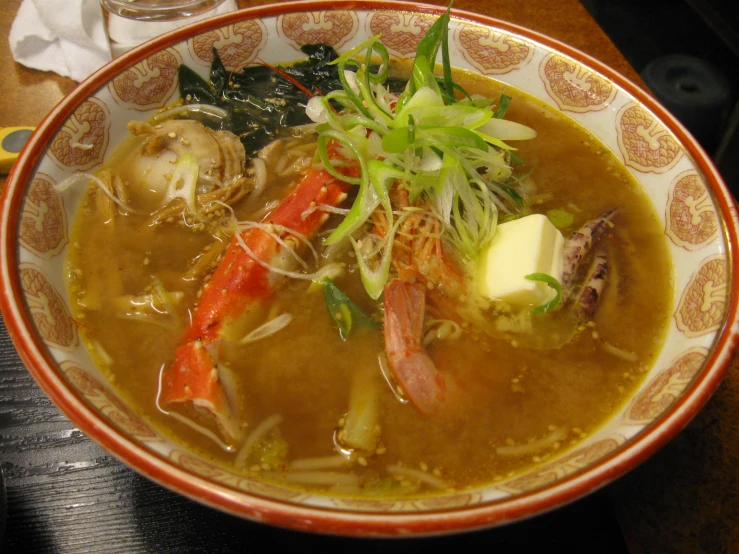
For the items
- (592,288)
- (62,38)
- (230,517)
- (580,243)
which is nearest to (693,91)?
(580,243)

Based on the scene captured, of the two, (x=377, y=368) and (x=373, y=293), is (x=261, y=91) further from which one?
(x=377, y=368)

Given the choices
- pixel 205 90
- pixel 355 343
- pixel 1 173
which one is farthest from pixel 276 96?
pixel 355 343

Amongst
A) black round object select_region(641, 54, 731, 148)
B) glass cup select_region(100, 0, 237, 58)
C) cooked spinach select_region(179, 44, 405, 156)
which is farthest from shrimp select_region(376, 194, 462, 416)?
black round object select_region(641, 54, 731, 148)

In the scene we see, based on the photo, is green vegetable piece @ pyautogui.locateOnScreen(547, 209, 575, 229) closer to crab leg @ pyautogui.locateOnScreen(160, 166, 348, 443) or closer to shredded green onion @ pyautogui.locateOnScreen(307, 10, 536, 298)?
shredded green onion @ pyautogui.locateOnScreen(307, 10, 536, 298)

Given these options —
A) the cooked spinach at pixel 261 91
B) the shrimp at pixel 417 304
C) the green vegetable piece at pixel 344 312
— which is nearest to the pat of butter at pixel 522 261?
the shrimp at pixel 417 304

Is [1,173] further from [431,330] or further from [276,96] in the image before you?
[431,330]

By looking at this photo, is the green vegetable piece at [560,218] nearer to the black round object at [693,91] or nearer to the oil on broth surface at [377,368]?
the oil on broth surface at [377,368]
